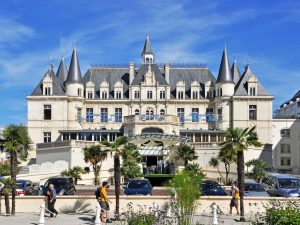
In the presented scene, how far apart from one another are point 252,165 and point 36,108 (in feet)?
107

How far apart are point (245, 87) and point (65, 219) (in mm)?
56524

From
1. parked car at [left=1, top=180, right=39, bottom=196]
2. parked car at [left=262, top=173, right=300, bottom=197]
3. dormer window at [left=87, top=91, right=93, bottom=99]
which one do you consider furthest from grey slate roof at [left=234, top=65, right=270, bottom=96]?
parked car at [left=1, top=180, right=39, bottom=196]

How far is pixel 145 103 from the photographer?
256 ft

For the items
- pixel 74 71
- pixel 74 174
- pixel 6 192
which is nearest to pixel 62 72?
pixel 74 71

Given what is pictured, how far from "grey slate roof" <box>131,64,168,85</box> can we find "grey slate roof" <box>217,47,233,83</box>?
8.31m

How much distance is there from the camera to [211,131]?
72.6 meters

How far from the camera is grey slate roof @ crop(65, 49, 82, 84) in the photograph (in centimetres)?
7641

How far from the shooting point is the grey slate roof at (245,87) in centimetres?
7556

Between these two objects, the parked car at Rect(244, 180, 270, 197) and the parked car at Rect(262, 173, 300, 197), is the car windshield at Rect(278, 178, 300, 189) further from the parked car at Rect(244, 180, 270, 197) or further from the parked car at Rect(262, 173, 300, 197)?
the parked car at Rect(244, 180, 270, 197)

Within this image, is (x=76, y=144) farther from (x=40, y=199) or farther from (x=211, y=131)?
(x=40, y=199)

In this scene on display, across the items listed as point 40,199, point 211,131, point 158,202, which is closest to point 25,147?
point 40,199

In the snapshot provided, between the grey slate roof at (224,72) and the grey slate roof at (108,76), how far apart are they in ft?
47.4

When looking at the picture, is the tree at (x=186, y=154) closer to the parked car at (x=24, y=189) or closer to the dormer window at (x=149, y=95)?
the dormer window at (x=149, y=95)

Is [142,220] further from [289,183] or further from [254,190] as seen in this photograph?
[289,183]
